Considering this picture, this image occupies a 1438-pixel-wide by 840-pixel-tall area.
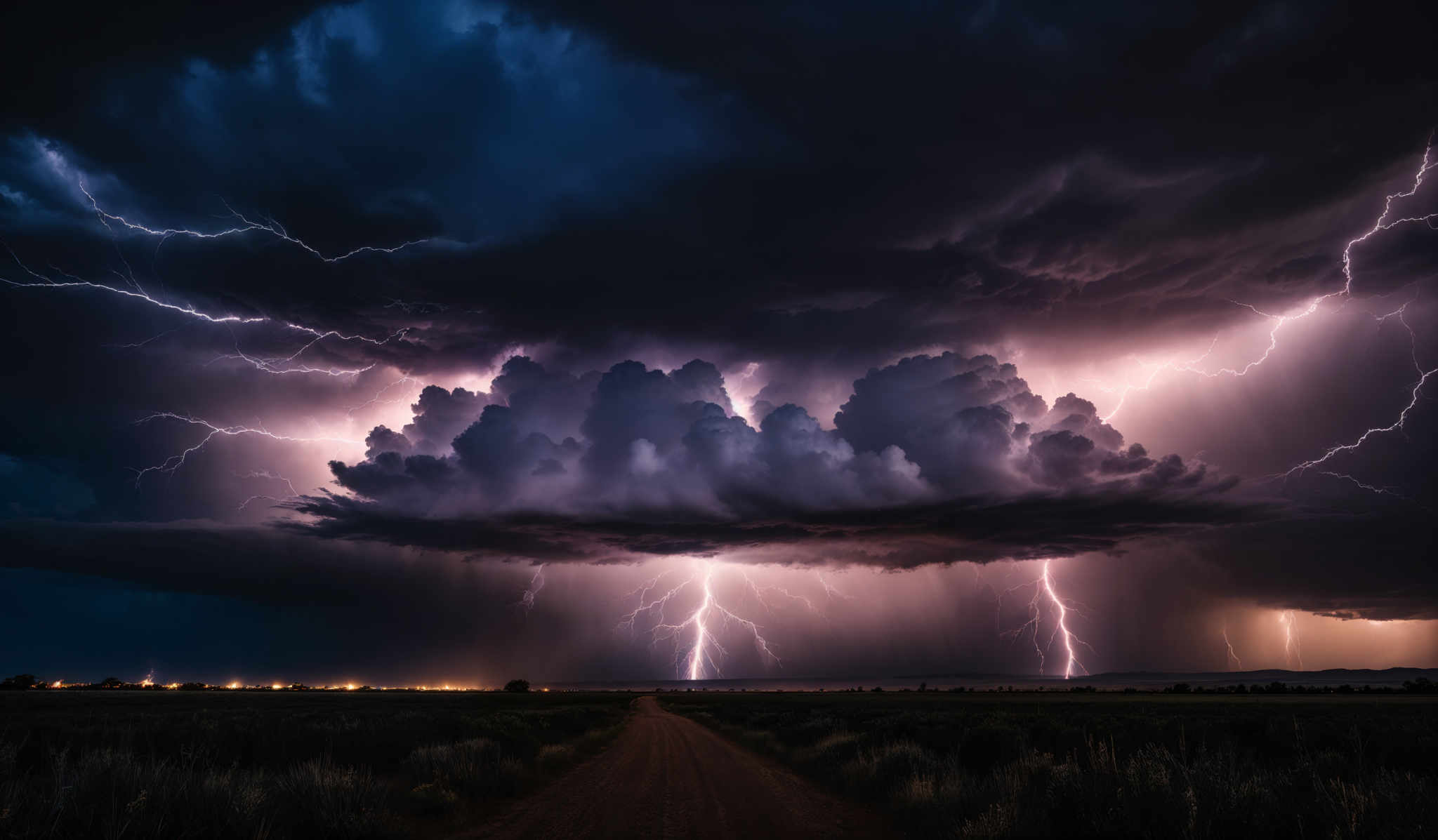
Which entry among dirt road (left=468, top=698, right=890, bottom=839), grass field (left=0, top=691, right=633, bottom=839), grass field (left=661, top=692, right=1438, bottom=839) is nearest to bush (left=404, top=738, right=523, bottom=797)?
grass field (left=0, top=691, right=633, bottom=839)

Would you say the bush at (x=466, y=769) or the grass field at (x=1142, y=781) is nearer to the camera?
the grass field at (x=1142, y=781)

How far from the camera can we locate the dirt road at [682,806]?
459 inches

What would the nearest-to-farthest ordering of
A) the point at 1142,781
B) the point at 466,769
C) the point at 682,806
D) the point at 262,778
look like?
the point at 1142,781 → the point at 262,778 → the point at 682,806 → the point at 466,769

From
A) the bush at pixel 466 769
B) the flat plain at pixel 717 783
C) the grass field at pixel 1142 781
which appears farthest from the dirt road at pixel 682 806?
the grass field at pixel 1142 781

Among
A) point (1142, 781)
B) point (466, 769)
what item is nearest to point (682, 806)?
point (466, 769)

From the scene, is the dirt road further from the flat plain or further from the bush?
the bush

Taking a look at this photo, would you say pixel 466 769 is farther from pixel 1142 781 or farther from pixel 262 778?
pixel 1142 781

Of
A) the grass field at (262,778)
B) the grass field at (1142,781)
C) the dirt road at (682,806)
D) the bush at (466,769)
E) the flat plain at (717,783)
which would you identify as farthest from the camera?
the bush at (466,769)

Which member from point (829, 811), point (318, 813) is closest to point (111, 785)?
point (318, 813)

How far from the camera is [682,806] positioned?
13820 millimetres

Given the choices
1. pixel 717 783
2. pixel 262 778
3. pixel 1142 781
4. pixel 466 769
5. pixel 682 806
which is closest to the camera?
pixel 1142 781

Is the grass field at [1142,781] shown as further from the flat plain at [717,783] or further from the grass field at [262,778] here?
the grass field at [262,778]

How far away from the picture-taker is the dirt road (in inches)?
459

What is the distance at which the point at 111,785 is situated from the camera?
8.34 metres
